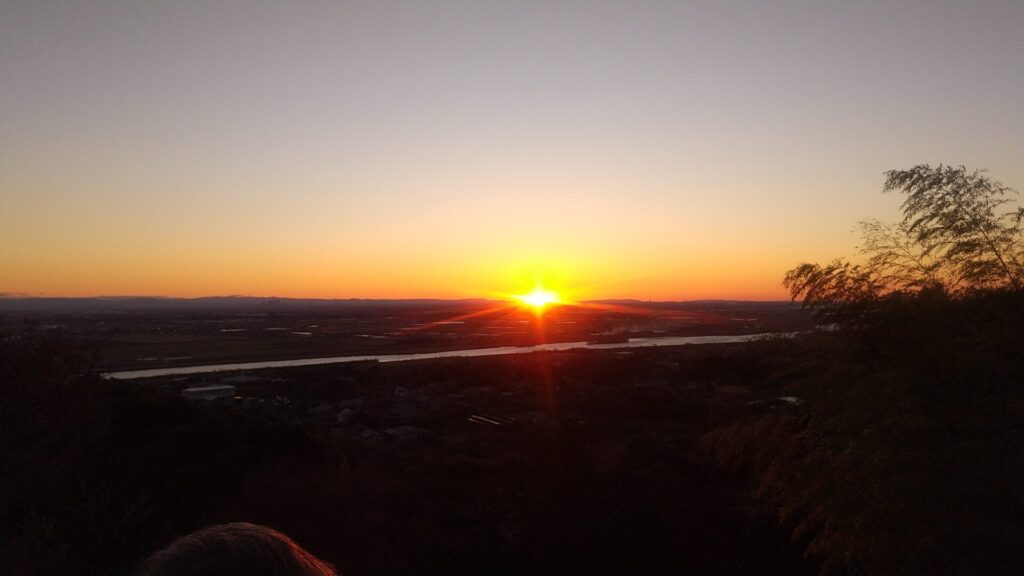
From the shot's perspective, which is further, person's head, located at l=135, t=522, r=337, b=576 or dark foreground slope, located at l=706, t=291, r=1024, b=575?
dark foreground slope, located at l=706, t=291, r=1024, b=575

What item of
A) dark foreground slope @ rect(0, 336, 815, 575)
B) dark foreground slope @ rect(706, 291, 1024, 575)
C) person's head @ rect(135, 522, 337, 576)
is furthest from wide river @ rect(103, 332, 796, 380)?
person's head @ rect(135, 522, 337, 576)

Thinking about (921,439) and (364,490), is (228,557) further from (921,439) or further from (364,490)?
(364,490)

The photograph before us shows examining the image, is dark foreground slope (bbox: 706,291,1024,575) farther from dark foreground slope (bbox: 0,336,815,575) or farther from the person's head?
the person's head

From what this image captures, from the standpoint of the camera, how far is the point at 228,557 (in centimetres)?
128

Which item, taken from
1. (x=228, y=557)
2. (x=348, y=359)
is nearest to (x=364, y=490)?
(x=228, y=557)

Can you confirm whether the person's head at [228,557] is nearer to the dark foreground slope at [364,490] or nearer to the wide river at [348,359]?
the dark foreground slope at [364,490]

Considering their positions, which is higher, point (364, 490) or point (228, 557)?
point (228, 557)

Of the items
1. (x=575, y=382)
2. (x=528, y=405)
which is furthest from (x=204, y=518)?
(x=575, y=382)

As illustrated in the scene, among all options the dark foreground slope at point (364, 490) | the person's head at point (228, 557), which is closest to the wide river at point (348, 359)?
the dark foreground slope at point (364, 490)

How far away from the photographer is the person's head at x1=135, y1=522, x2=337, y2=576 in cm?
126

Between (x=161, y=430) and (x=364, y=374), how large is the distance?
28.7m

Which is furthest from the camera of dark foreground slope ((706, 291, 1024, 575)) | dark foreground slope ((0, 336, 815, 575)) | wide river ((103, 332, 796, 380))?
wide river ((103, 332, 796, 380))

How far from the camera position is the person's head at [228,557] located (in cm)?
126

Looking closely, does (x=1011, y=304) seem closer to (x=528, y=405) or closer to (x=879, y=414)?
(x=879, y=414)
